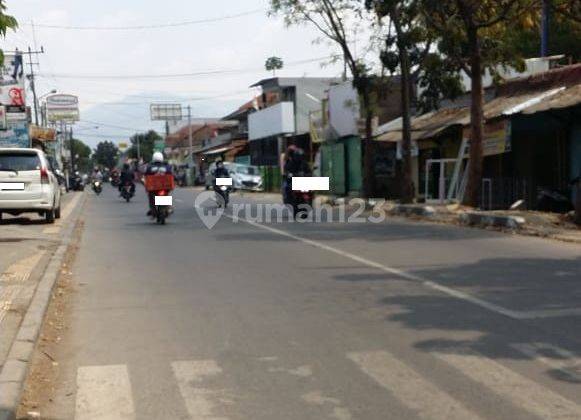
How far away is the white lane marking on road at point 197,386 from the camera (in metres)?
5.95

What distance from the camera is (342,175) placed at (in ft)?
148

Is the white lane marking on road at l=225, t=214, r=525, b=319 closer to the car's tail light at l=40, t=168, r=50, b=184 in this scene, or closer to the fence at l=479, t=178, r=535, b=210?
the car's tail light at l=40, t=168, r=50, b=184

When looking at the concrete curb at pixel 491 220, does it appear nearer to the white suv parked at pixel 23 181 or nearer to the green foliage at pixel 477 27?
the green foliage at pixel 477 27

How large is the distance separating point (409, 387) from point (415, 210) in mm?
19038

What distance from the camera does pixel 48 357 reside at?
760cm

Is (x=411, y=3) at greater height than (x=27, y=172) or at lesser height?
greater

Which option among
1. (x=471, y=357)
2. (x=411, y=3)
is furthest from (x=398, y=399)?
(x=411, y=3)

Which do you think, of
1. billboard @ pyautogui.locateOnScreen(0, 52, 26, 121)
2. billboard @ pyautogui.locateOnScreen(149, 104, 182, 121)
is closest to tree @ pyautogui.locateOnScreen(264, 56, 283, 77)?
billboard @ pyautogui.locateOnScreen(149, 104, 182, 121)

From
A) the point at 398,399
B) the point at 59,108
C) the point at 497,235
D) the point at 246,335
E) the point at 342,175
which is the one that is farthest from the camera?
the point at 59,108

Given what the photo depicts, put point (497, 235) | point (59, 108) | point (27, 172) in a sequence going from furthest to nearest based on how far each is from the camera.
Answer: point (59, 108) → point (27, 172) → point (497, 235)

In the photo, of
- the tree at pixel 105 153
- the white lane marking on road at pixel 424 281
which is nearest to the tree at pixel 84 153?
the tree at pixel 105 153

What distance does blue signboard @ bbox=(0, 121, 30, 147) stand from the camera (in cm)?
4572

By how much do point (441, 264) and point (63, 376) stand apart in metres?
7.23

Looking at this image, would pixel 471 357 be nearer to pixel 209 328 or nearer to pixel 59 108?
pixel 209 328
